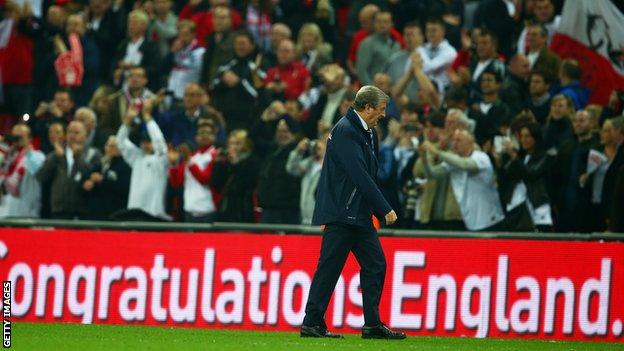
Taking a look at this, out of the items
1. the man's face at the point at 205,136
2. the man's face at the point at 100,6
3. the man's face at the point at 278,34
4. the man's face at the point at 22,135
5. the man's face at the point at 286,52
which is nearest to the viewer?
the man's face at the point at 205,136

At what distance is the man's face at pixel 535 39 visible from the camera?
19.0 meters

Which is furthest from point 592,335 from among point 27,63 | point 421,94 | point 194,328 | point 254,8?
point 27,63

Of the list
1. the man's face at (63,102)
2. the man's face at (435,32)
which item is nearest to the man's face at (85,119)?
the man's face at (63,102)

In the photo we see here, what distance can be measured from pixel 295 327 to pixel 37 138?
784cm

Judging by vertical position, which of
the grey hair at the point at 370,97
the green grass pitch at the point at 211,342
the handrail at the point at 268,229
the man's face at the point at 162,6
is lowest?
the green grass pitch at the point at 211,342

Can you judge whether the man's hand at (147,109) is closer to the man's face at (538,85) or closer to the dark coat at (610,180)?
the man's face at (538,85)

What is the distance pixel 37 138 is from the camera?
21719 mm

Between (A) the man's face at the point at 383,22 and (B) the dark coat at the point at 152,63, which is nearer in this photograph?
(A) the man's face at the point at 383,22

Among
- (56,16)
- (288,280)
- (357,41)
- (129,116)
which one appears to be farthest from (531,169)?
(56,16)

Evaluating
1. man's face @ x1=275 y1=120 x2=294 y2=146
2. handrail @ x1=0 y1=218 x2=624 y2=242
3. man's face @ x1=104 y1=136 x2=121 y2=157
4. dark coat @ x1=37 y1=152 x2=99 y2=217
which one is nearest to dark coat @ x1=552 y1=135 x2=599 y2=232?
handrail @ x1=0 y1=218 x2=624 y2=242

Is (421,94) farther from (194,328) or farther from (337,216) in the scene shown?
(337,216)

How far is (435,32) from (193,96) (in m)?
3.47

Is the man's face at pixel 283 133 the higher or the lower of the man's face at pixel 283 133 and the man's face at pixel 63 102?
the lower

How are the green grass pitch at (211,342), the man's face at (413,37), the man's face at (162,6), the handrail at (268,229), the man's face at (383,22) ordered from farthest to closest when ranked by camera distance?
the man's face at (162,6), the man's face at (383,22), the man's face at (413,37), the handrail at (268,229), the green grass pitch at (211,342)
